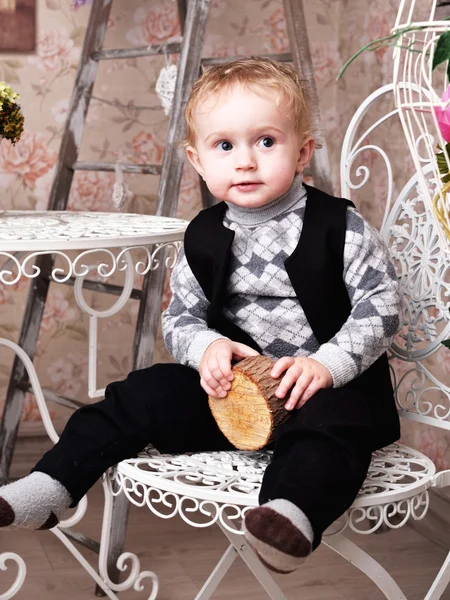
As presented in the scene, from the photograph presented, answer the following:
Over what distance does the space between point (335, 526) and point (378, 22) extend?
1.59m

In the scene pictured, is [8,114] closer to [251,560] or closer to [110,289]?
[110,289]

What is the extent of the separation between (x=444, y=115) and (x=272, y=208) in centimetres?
63

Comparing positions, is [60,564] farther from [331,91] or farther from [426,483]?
[331,91]

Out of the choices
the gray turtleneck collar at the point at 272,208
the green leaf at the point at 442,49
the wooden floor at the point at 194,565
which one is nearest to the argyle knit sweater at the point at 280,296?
the gray turtleneck collar at the point at 272,208

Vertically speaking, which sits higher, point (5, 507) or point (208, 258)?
point (208, 258)

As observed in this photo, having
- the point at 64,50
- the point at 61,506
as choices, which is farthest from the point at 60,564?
the point at 64,50

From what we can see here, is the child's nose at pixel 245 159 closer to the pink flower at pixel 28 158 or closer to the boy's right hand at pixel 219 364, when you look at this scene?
the boy's right hand at pixel 219 364

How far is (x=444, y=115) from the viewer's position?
893 mm

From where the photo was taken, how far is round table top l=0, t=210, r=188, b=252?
1.50 m

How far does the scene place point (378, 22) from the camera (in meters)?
2.41

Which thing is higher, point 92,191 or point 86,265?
point 92,191

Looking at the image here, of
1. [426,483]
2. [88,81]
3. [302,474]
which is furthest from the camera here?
[88,81]

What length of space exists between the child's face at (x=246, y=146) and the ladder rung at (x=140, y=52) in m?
0.68

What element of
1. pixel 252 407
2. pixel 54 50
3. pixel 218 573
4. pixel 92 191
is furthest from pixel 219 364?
pixel 54 50
